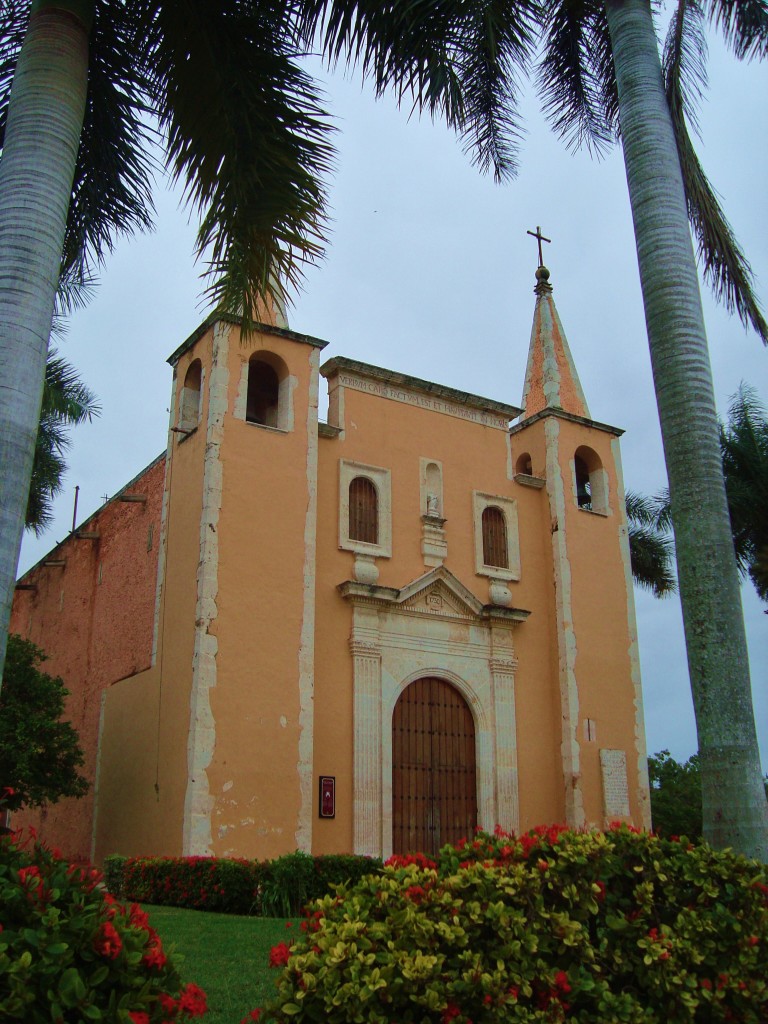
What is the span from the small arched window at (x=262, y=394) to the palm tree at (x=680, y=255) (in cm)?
724

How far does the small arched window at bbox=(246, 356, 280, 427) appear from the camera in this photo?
16672 millimetres

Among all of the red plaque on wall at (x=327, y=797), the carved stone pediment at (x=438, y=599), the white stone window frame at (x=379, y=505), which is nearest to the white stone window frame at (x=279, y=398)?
the white stone window frame at (x=379, y=505)

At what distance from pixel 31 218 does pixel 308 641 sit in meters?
9.37

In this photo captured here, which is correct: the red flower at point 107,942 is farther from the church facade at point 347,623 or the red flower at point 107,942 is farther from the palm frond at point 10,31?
the church facade at point 347,623

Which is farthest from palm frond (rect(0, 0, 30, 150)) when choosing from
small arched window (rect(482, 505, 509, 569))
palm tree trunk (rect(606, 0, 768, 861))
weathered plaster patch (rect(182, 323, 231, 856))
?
small arched window (rect(482, 505, 509, 569))

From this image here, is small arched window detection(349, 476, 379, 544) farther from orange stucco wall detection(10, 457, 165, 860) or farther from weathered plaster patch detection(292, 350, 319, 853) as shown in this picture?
orange stucco wall detection(10, 457, 165, 860)

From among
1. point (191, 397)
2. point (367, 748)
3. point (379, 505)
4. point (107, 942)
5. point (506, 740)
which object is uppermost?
point (191, 397)

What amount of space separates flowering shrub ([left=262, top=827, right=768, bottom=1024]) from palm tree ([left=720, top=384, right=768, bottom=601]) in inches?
524

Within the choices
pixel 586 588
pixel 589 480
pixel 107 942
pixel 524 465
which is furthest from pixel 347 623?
pixel 107 942

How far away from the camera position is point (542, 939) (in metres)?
4.70

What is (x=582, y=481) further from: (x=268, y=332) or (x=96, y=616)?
(x=96, y=616)

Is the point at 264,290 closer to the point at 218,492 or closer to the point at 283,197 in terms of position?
the point at 283,197

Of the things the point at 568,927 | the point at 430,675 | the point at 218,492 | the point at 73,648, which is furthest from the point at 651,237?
the point at 73,648

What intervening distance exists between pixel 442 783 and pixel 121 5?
11.8m
